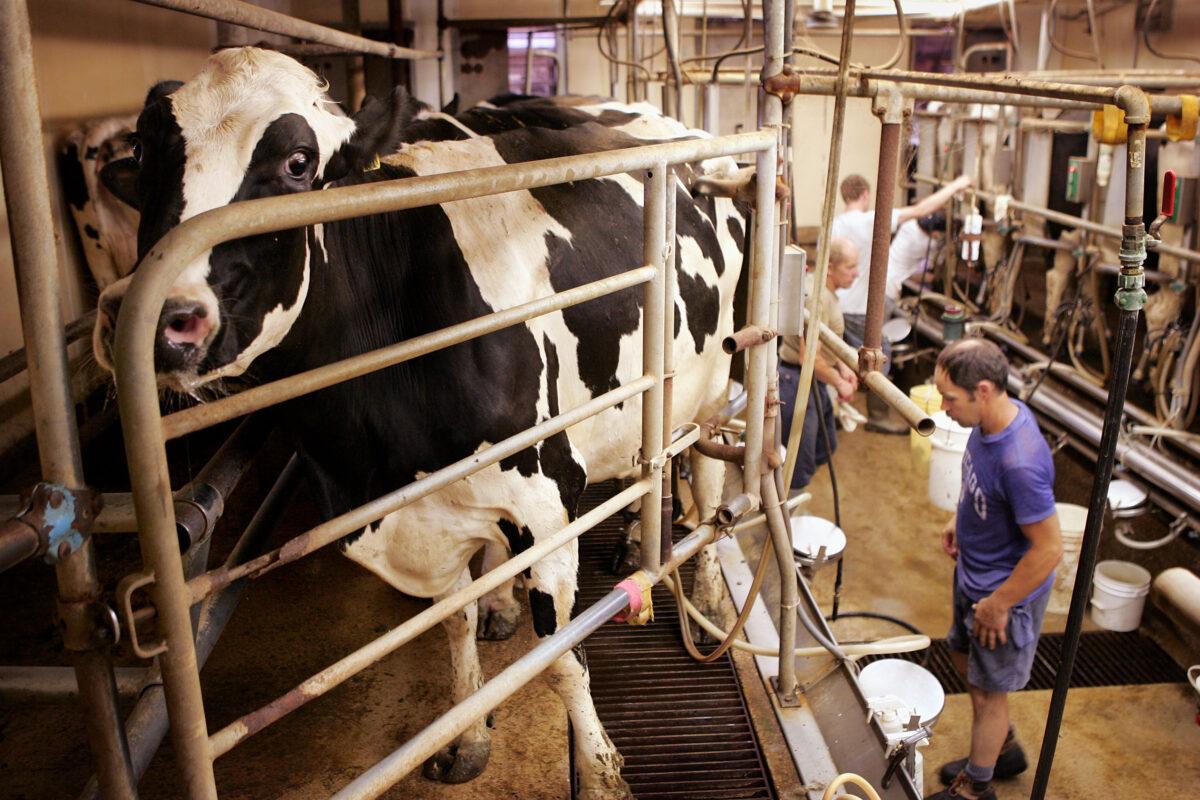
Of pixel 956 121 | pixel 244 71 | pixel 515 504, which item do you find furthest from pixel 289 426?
pixel 956 121

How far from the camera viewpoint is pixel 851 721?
9.07ft

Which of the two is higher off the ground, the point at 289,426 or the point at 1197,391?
the point at 289,426

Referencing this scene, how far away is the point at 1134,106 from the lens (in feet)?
6.15

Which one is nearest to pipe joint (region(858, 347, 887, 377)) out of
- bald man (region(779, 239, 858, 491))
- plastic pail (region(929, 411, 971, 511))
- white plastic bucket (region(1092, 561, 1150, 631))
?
bald man (region(779, 239, 858, 491))

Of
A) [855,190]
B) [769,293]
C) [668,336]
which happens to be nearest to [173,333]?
[668,336]

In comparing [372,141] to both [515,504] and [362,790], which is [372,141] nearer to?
[515,504]

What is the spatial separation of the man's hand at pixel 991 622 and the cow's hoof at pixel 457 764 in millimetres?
1701

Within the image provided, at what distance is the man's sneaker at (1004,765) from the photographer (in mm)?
3564

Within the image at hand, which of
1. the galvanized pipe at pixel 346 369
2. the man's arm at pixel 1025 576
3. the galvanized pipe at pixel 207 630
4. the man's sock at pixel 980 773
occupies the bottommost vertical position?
the man's sock at pixel 980 773

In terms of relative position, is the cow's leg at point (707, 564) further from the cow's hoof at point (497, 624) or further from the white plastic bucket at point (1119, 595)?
the white plastic bucket at point (1119, 595)

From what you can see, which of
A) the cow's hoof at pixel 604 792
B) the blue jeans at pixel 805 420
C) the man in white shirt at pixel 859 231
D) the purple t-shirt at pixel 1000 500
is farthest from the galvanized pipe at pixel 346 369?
the man in white shirt at pixel 859 231

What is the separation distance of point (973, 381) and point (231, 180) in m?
2.38

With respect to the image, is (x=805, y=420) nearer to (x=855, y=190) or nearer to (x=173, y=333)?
(x=855, y=190)

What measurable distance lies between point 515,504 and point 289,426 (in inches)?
22.6
